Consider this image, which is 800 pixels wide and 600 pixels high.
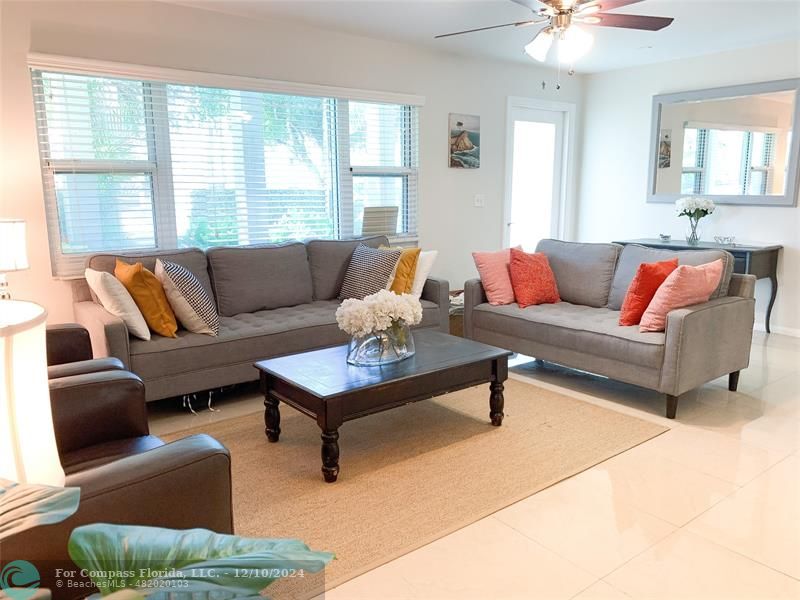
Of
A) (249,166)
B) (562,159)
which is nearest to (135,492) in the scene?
(249,166)

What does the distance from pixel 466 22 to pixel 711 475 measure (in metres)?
3.41

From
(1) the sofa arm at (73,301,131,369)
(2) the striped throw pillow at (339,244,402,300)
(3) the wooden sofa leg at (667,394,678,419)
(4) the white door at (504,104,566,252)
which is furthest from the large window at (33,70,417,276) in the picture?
(3) the wooden sofa leg at (667,394,678,419)

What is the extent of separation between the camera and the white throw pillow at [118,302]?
3129 millimetres

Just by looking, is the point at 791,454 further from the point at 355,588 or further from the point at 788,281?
the point at 788,281

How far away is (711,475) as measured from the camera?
263 cm

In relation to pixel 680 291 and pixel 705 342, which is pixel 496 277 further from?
pixel 705 342

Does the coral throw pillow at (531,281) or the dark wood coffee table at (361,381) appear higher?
the coral throw pillow at (531,281)

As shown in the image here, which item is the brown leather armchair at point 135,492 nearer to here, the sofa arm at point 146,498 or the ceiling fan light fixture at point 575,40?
the sofa arm at point 146,498

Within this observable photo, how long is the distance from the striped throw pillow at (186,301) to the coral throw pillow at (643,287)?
2.48m

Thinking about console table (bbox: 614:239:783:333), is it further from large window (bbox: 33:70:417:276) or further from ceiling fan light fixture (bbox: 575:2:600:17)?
large window (bbox: 33:70:417:276)

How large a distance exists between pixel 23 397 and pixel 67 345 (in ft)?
6.52

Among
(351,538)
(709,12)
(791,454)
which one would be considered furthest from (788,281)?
(351,538)

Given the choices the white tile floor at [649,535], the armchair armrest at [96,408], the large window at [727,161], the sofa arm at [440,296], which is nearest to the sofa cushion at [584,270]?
the sofa arm at [440,296]

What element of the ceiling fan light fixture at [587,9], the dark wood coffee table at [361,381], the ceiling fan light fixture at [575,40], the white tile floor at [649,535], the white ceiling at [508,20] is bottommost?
the white tile floor at [649,535]
